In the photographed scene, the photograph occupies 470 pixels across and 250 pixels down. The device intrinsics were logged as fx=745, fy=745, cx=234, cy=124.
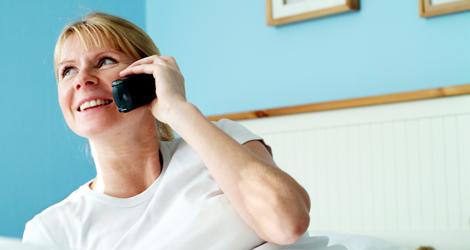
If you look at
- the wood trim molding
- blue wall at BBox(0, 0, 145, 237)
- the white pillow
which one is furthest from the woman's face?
blue wall at BBox(0, 0, 145, 237)

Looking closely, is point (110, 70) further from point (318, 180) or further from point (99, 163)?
point (318, 180)

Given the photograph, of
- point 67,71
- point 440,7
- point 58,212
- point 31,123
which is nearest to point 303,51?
point 440,7

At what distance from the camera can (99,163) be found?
1.51m

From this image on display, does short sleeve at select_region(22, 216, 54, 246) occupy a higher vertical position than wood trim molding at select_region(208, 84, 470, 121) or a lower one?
lower

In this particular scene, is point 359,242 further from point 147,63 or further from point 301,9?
point 301,9

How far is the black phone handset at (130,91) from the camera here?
1.38m

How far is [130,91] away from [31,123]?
159 centimetres

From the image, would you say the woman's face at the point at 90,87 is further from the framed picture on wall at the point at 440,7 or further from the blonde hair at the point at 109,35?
the framed picture on wall at the point at 440,7

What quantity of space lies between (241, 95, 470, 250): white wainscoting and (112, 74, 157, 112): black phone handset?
104cm

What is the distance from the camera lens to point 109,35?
150cm

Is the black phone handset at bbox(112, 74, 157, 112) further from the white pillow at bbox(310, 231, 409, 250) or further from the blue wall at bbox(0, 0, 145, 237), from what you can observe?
the blue wall at bbox(0, 0, 145, 237)

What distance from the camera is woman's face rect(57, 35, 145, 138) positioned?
143 centimetres

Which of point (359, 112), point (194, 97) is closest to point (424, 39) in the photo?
point (359, 112)

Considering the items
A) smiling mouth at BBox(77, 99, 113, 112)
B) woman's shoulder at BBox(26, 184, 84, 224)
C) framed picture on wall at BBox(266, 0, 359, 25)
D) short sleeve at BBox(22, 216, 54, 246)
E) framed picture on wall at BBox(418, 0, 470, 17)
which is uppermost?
framed picture on wall at BBox(266, 0, 359, 25)
